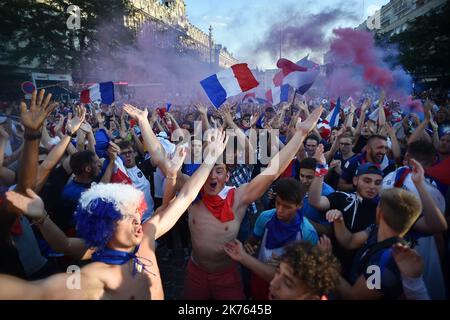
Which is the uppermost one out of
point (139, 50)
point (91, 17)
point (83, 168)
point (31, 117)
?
point (91, 17)

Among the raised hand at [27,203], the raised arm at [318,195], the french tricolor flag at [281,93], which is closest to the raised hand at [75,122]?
the raised hand at [27,203]

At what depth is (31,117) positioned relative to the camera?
224 cm

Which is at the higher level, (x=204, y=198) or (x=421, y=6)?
(x=421, y=6)

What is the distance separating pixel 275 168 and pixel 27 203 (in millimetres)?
1850

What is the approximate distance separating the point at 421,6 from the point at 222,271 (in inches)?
1774

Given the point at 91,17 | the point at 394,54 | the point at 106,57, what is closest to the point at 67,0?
the point at 91,17

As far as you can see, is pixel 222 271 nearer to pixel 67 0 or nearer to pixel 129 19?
pixel 67 0

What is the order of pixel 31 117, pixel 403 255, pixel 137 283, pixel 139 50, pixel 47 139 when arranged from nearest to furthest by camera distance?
pixel 403 255 → pixel 137 283 → pixel 31 117 → pixel 47 139 → pixel 139 50

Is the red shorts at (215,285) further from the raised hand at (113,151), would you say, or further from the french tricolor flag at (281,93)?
the french tricolor flag at (281,93)

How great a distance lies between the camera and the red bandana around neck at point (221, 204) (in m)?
2.71

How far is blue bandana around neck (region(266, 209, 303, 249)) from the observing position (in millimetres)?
2408

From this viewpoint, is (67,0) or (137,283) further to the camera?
(67,0)

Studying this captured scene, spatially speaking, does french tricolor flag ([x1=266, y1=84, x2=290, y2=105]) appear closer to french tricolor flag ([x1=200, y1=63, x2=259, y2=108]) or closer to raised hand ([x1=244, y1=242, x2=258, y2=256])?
french tricolor flag ([x1=200, y1=63, x2=259, y2=108])

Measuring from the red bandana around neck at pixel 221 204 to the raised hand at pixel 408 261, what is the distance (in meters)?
1.36
